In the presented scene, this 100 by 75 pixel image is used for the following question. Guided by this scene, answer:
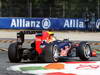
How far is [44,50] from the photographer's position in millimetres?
12062

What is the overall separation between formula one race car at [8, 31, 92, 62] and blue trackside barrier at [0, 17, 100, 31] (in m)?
18.8

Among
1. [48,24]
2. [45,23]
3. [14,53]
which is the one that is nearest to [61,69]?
[14,53]

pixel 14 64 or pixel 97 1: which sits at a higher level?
pixel 97 1

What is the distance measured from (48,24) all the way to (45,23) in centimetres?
29

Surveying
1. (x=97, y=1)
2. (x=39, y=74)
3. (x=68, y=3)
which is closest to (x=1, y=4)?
(x=68, y=3)

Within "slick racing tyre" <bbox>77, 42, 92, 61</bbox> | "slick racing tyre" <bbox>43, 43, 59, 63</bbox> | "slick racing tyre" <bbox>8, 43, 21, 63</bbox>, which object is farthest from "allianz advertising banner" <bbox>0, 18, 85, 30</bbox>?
"slick racing tyre" <bbox>43, 43, 59, 63</bbox>

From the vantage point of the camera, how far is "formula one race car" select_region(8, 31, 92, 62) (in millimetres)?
12117

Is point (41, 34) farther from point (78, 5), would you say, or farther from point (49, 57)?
point (78, 5)

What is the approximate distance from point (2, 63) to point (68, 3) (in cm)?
2306

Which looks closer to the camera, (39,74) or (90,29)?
(39,74)

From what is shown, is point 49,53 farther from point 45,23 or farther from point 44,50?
point 45,23

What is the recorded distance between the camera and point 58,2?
118ft

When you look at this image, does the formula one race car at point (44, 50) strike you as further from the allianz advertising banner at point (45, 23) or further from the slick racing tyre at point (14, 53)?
the allianz advertising banner at point (45, 23)

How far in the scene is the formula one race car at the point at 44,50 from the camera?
12.1 metres
